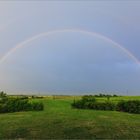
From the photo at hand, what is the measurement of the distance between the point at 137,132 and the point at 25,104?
15.9 meters

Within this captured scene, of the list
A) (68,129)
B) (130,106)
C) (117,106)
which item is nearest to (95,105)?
(117,106)

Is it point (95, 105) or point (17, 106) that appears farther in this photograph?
point (95, 105)

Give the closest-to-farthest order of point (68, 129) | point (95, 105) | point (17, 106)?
point (68, 129)
point (17, 106)
point (95, 105)

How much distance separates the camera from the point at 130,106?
1377 inches

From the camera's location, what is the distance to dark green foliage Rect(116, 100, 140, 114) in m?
34.6

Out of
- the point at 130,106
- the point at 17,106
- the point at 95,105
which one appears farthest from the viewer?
the point at 95,105

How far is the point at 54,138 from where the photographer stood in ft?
60.5

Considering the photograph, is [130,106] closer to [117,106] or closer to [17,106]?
[117,106]

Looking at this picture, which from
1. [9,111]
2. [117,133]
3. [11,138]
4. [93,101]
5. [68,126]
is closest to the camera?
[11,138]

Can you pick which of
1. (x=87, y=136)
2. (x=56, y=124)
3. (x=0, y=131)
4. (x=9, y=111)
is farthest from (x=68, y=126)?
(x=9, y=111)

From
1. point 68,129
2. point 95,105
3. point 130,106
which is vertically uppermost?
point 95,105

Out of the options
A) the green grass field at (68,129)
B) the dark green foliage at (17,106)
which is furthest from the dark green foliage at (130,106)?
the green grass field at (68,129)

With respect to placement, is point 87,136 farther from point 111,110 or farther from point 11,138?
point 111,110

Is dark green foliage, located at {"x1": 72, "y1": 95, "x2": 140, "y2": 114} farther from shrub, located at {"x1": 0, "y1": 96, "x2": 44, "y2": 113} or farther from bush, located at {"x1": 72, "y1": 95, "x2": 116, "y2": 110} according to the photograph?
shrub, located at {"x1": 0, "y1": 96, "x2": 44, "y2": 113}
